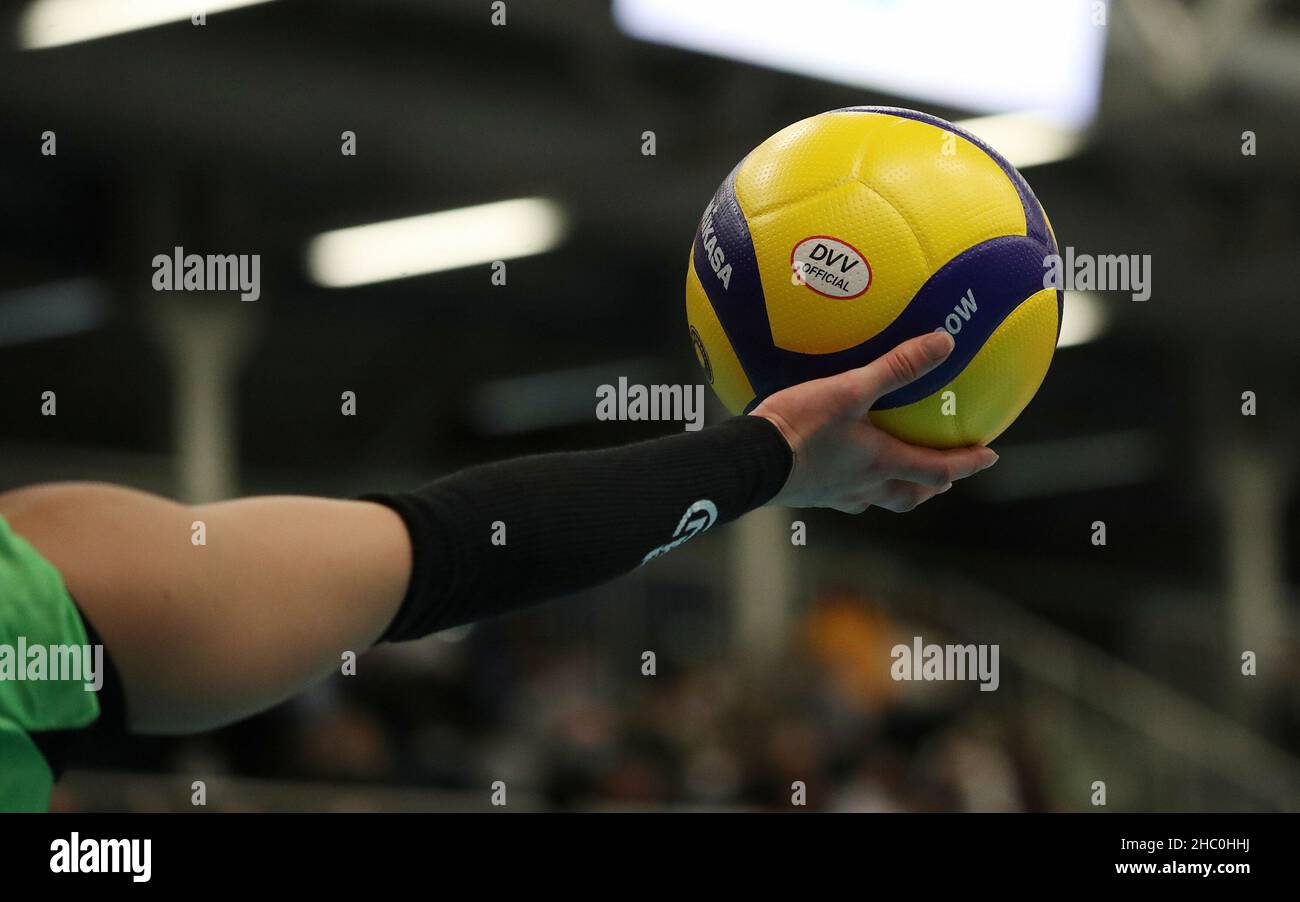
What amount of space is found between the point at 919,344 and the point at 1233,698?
12.8 m

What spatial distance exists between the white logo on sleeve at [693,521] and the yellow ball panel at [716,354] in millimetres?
808

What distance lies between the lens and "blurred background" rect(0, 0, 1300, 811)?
707 centimetres

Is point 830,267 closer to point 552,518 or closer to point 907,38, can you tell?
point 552,518

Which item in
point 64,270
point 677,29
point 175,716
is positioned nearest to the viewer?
point 175,716

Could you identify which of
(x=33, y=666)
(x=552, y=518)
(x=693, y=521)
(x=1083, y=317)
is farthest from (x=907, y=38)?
(x=1083, y=317)

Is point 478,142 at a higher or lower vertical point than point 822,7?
higher

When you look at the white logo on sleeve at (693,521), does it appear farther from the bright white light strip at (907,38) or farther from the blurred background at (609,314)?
the bright white light strip at (907,38)

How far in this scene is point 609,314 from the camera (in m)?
12.5

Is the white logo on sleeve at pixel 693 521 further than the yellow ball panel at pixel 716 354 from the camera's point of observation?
No

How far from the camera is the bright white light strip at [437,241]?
9.32 metres

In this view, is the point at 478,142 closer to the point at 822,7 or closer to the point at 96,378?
the point at 822,7

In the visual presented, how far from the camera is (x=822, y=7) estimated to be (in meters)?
5.89

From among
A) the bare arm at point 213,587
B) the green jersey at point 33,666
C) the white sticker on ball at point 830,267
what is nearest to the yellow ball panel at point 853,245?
the white sticker on ball at point 830,267

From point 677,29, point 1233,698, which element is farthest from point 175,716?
point 1233,698
